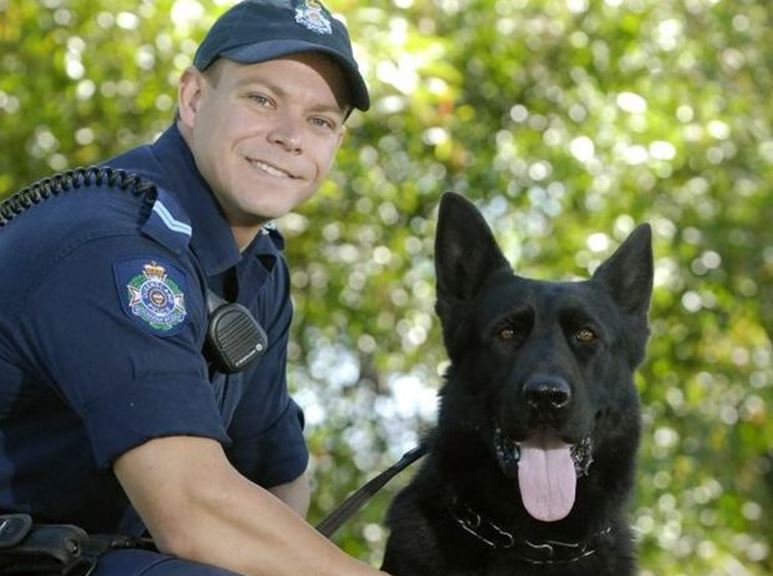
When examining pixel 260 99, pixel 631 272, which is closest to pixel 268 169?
pixel 260 99

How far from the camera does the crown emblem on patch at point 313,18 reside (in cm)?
314

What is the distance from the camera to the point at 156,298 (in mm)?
2625

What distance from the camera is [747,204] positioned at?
20.1 feet

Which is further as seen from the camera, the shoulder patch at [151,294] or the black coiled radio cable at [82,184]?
the black coiled radio cable at [82,184]

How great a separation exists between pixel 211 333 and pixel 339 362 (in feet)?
11.1

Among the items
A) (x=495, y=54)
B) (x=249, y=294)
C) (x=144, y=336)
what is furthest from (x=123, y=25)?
(x=144, y=336)

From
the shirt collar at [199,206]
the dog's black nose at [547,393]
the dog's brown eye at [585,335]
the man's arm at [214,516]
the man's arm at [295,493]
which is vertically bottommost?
the man's arm at [295,493]

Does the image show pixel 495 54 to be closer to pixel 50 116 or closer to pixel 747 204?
pixel 747 204

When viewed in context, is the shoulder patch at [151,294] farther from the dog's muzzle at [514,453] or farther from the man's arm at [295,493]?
the man's arm at [295,493]

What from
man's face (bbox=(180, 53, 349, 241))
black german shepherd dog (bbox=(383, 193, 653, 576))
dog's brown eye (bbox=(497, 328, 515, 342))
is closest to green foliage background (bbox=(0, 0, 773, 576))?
black german shepherd dog (bbox=(383, 193, 653, 576))

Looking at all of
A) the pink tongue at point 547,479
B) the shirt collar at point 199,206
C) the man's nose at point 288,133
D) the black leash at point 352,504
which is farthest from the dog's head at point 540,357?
the shirt collar at point 199,206

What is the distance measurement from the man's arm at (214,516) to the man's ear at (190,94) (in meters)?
0.89

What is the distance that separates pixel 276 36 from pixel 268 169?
0.27 metres

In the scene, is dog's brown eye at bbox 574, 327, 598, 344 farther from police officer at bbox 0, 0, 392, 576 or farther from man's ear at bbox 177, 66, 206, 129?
man's ear at bbox 177, 66, 206, 129
